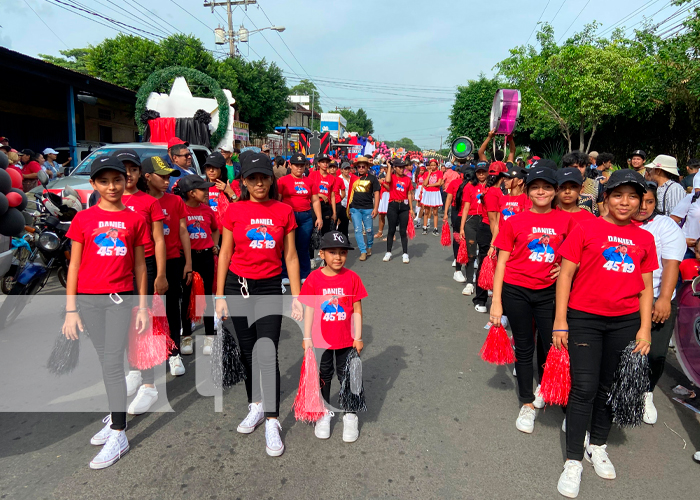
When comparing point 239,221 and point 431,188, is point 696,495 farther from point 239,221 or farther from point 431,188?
point 431,188

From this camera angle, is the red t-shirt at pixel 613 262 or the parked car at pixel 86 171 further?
the parked car at pixel 86 171

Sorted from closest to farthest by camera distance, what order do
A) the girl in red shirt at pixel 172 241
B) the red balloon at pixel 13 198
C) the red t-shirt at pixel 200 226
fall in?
the girl in red shirt at pixel 172 241
the red balloon at pixel 13 198
the red t-shirt at pixel 200 226

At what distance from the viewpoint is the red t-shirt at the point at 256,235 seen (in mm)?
3238

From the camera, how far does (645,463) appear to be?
3.17m

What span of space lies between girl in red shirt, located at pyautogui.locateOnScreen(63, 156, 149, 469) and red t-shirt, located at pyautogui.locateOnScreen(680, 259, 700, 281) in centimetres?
431

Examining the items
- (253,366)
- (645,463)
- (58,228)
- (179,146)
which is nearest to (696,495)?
(645,463)

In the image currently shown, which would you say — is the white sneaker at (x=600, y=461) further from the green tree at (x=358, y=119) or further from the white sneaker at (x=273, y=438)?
the green tree at (x=358, y=119)

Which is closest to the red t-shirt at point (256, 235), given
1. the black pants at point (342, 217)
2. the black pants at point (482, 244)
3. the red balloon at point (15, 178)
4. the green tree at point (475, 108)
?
the red balloon at point (15, 178)

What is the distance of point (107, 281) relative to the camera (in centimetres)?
301

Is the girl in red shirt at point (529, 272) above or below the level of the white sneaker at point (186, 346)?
above

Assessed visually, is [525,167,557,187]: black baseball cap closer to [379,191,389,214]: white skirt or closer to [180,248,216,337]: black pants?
[180,248,216,337]: black pants

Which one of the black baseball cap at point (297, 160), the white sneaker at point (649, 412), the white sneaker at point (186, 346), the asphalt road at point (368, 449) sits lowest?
the asphalt road at point (368, 449)

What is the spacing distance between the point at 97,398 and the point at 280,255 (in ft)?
6.55

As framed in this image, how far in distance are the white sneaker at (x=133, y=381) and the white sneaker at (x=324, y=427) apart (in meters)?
1.56
